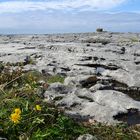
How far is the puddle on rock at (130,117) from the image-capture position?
12.9 m

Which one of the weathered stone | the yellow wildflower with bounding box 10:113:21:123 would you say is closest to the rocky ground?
the weathered stone

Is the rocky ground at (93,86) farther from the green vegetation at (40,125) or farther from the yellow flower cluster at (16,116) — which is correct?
the yellow flower cluster at (16,116)

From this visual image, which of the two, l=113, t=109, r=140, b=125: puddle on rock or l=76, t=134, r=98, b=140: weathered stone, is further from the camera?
l=113, t=109, r=140, b=125: puddle on rock

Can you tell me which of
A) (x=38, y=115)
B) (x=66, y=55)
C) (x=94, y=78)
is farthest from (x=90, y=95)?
(x=66, y=55)

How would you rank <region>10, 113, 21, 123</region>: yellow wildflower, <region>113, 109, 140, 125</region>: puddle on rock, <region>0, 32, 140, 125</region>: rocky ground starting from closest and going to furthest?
<region>10, 113, 21, 123</region>: yellow wildflower, <region>113, 109, 140, 125</region>: puddle on rock, <region>0, 32, 140, 125</region>: rocky ground

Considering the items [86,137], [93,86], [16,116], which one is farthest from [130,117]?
[16,116]

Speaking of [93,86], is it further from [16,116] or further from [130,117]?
[16,116]

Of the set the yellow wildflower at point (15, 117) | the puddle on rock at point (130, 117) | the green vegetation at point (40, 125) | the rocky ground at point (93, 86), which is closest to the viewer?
the yellow wildflower at point (15, 117)

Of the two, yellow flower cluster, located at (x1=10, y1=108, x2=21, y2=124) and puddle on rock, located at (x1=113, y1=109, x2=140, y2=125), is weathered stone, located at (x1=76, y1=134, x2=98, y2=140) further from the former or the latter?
puddle on rock, located at (x1=113, y1=109, x2=140, y2=125)

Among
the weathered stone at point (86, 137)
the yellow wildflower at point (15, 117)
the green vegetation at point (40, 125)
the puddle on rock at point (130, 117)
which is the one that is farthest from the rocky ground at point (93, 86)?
the yellow wildflower at point (15, 117)

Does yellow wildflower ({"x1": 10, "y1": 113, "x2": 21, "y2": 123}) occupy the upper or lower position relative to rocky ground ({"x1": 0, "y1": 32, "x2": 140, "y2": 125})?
upper

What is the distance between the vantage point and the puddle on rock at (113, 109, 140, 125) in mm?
12859

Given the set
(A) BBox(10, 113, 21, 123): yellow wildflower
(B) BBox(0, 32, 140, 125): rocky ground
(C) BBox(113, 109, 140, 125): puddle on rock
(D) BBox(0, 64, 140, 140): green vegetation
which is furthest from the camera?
(B) BBox(0, 32, 140, 125): rocky ground

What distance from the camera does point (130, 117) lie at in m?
13.3
